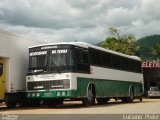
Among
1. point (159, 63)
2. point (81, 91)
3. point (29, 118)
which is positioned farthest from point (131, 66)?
point (159, 63)

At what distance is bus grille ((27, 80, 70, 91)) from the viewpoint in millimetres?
22016

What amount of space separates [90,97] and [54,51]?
341 centimetres

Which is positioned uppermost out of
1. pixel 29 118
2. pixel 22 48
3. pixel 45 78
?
pixel 22 48

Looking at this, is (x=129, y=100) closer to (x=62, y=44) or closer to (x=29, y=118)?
(x=62, y=44)

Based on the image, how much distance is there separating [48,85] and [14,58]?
2223 millimetres

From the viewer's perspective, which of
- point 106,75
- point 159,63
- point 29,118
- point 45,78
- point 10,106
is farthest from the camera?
point 159,63

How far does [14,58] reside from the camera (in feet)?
74.4

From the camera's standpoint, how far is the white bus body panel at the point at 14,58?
2167 centimetres

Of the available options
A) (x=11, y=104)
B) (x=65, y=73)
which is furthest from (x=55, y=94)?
(x=11, y=104)

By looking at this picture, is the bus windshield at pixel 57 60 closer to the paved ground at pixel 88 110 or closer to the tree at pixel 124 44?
the paved ground at pixel 88 110

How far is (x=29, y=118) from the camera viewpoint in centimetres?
1561

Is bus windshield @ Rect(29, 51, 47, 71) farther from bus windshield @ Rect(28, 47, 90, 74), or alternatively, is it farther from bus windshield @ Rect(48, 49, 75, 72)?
bus windshield @ Rect(48, 49, 75, 72)

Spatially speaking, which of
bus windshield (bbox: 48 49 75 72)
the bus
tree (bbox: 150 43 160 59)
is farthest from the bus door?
tree (bbox: 150 43 160 59)

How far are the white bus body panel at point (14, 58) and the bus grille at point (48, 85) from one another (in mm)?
795
